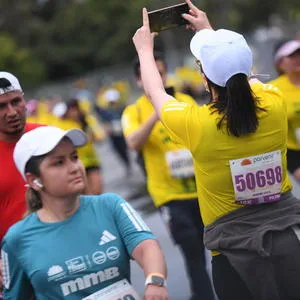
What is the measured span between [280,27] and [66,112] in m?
52.4

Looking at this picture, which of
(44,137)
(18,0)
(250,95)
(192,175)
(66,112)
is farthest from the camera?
(18,0)

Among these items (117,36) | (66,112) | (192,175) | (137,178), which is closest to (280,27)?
(117,36)

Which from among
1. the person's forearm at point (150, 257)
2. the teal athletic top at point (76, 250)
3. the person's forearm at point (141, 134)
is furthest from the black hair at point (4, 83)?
the person's forearm at point (150, 257)

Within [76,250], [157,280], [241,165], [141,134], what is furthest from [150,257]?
[141,134]

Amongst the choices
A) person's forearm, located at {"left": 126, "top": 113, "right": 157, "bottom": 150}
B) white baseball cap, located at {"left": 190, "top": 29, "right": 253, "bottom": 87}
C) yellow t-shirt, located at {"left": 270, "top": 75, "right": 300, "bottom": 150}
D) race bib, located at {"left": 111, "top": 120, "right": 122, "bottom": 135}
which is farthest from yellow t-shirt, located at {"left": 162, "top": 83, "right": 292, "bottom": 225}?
race bib, located at {"left": 111, "top": 120, "right": 122, "bottom": 135}

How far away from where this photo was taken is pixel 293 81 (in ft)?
19.9

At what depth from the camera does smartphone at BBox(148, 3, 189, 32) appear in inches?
136

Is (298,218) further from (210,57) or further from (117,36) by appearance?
(117,36)

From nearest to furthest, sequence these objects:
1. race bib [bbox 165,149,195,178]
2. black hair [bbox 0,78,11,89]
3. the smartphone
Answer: the smartphone → black hair [bbox 0,78,11,89] → race bib [bbox 165,149,195,178]

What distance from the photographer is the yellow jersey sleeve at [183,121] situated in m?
3.12

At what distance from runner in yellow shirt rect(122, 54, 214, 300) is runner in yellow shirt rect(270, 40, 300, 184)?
89 cm

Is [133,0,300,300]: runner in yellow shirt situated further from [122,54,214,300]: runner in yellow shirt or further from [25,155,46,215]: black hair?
[122,54,214,300]: runner in yellow shirt

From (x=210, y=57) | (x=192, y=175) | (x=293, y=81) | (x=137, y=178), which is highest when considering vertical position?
(x=210, y=57)

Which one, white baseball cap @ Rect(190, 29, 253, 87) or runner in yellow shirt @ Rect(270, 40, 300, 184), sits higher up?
white baseball cap @ Rect(190, 29, 253, 87)
